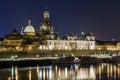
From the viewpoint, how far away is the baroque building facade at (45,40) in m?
102

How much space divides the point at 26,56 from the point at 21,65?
19336mm

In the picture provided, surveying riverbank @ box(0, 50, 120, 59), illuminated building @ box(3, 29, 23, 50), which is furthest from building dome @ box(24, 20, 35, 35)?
riverbank @ box(0, 50, 120, 59)

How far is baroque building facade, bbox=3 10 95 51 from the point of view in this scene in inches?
4018

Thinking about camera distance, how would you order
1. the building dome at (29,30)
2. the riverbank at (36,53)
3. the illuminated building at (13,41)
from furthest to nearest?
1. the building dome at (29,30)
2. the illuminated building at (13,41)
3. the riverbank at (36,53)

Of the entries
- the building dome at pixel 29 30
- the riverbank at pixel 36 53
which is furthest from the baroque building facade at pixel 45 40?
the riverbank at pixel 36 53

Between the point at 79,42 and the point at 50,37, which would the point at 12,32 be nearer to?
the point at 50,37

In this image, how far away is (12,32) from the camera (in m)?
106

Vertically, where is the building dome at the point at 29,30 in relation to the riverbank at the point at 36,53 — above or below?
above

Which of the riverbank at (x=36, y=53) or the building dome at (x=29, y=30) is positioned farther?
the building dome at (x=29, y=30)

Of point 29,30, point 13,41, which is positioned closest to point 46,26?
point 29,30

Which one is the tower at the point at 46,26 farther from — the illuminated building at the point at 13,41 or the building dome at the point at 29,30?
the illuminated building at the point at 13,41

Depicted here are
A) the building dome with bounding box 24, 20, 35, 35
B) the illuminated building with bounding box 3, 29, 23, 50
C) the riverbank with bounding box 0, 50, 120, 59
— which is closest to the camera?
the riverbank with bounding box 0, 50, 120, 59

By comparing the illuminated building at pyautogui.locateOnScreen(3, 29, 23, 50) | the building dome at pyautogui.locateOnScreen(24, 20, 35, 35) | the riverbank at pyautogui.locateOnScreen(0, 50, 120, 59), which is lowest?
the riverbank at pyautogui.locateOnScreen(0, 50, 120, 59)

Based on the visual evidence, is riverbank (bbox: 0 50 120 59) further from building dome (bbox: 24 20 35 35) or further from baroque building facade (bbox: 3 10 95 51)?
building dome (bbox: 24 20 35 35)
